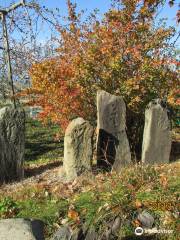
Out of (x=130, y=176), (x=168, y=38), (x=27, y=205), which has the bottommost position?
(x=27, y=205)

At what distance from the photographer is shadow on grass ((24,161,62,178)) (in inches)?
431

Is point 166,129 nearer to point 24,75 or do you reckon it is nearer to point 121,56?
point 121,56

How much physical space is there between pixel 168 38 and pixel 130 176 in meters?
6.16

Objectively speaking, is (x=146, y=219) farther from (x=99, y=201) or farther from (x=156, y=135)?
(x=156, y=135)

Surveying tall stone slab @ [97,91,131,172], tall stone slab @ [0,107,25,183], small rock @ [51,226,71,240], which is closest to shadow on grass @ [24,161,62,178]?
tall stone slab @ [0,107,25,183]

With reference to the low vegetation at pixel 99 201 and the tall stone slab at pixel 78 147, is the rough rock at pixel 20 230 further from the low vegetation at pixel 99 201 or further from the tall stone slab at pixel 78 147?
the tall stone slab at pixel 78 147

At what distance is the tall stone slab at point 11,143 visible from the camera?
1002 centimetres

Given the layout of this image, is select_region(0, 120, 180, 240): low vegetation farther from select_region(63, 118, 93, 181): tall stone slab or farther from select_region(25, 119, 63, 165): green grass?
select_region(25, 119, 63, 165): green grass

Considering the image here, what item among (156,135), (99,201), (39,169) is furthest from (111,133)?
(99,201)

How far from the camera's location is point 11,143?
33.3 ft

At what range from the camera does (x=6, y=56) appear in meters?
13.1

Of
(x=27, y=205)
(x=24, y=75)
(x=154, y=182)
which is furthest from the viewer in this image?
(x=24, y=75)

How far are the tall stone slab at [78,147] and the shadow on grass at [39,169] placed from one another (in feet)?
4.22

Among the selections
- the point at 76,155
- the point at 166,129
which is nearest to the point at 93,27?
the point at 166,129
